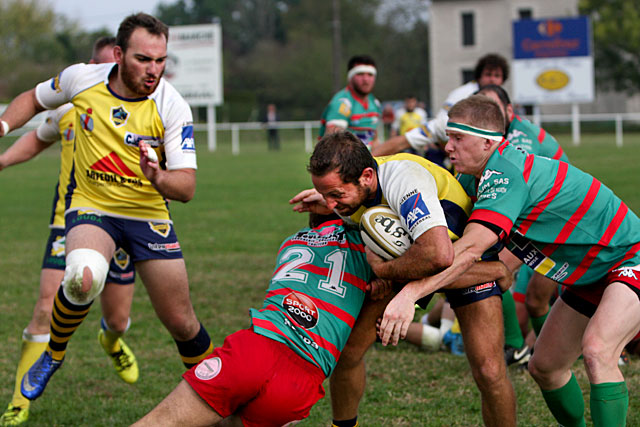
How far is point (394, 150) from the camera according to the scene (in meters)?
6.57

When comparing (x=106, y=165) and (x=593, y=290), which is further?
(x=106, y=165)

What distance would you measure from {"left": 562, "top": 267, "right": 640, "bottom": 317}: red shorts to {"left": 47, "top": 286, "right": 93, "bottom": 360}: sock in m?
2.68

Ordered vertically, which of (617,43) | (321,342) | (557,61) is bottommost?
(321,342)

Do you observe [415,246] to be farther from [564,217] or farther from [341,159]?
[564,217]

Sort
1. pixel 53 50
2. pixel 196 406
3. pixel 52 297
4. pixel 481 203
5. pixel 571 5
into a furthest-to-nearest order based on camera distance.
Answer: pixel 53 50, pixel 571 5, pixel 52 297, pixel 481 203, pixel 196 406

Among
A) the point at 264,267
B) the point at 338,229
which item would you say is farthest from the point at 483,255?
the point at 264,267

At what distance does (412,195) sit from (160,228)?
200cm

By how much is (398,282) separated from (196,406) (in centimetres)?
109

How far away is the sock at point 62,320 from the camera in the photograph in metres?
4.56

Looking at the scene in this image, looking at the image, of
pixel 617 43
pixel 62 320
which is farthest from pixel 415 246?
pixel 617 43

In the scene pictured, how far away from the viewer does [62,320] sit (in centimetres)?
464

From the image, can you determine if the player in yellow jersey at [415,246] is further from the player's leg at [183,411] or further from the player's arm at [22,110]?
the player's arm at [22,110]

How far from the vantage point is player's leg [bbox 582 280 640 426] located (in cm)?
350

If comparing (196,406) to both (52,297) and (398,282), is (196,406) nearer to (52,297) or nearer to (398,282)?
(398,282)
